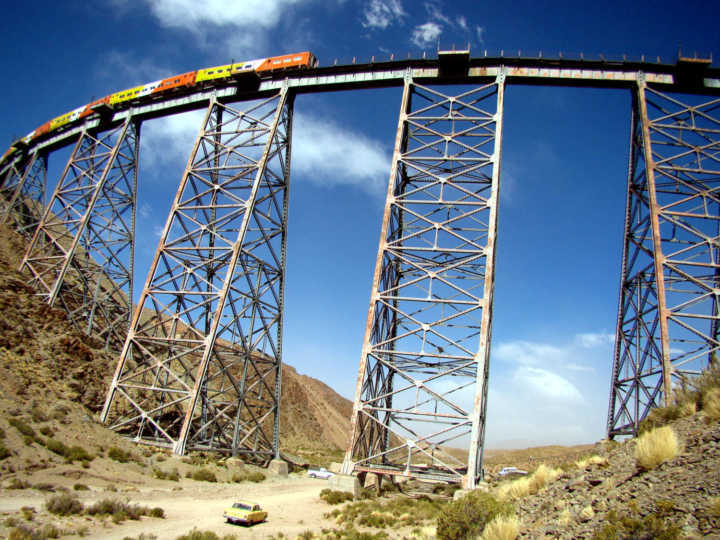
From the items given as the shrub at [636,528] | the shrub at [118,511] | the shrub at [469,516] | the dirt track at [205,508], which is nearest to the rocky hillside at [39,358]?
the dirt track at [205,508]

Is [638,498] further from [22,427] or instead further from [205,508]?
[22,427]

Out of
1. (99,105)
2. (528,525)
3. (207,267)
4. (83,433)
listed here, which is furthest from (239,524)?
(99,105)

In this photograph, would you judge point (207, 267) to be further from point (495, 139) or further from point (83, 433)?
point (495, 139)

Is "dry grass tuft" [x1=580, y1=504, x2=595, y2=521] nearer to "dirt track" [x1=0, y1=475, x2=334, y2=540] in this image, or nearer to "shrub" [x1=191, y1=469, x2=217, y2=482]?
"dirt track" [x1=0, y1=475, x2=334, y2=540]

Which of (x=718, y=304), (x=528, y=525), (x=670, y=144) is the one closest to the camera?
(x=528, y=525)

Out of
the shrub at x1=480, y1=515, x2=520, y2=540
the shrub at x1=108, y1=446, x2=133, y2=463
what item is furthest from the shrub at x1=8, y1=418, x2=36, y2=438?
the shrub at x1=480, y1=515, x2=520, y2=540

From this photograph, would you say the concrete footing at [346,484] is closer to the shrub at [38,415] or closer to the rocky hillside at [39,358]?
the rocky hillside at [39,358]

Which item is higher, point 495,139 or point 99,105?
point 99,105
